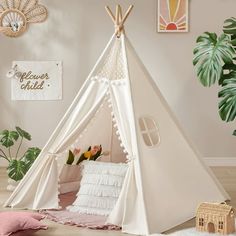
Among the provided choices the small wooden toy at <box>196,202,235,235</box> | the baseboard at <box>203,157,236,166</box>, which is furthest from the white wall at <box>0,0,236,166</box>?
the small wooden toy at <box>196,202,235,235</box>

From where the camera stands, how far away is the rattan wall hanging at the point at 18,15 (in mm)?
5645

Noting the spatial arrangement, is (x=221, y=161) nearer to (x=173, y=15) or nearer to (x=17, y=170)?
(x=173, y=15)

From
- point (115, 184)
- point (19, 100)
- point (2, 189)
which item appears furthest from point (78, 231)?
point (19, 100)

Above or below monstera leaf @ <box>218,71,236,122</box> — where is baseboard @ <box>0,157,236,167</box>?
below

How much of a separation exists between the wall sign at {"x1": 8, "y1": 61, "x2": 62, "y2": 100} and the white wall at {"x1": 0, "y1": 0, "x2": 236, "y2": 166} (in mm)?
61

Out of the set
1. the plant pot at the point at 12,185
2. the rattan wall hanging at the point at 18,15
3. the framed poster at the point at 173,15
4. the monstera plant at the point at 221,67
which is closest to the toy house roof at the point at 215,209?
the monstera plant at the point at 221,67

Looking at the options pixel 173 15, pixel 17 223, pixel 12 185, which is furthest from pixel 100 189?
pixel 173 15

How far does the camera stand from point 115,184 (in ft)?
12.0

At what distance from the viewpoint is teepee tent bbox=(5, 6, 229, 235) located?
3.40 metres

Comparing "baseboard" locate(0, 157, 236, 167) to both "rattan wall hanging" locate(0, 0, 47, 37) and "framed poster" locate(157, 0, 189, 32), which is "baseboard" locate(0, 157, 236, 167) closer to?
"framed poster" locate(157, 0, 189, 32)

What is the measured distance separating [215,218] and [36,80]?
9.72 ft

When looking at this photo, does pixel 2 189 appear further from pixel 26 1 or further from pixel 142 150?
pixel 26 1

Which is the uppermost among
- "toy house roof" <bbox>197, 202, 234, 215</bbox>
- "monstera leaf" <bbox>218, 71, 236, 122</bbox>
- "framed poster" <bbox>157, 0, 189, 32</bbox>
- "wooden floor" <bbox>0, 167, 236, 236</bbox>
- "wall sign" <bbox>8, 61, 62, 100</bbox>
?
"framed poster" <bbox>157, 0, 189, 32</bbox>

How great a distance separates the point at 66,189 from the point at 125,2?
232 cm
